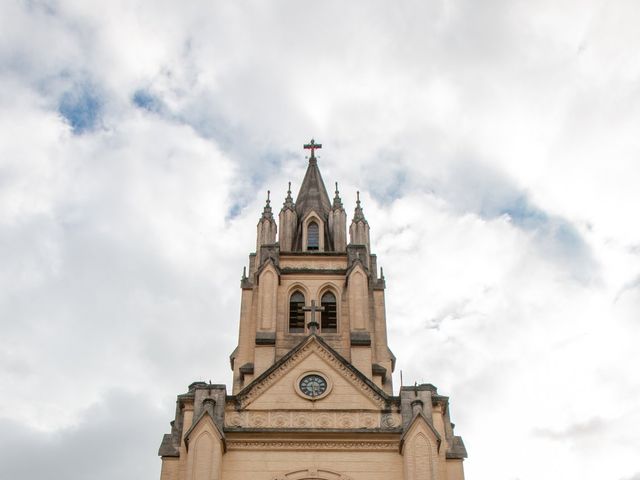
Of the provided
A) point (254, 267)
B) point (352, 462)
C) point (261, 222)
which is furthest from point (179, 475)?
point (261, 222)

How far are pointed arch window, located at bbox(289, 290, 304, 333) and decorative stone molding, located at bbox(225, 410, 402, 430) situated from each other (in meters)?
6.77

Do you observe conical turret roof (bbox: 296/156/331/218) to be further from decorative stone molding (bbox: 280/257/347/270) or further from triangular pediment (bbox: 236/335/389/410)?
triangular pediment (bbox: 236/335/389/410)

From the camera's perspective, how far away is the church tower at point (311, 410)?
26438mm

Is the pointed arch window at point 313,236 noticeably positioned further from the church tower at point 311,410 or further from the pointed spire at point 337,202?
the church tower at point 311,410

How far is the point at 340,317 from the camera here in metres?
34.7

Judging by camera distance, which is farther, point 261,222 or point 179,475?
point 261,222

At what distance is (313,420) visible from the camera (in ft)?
90.8

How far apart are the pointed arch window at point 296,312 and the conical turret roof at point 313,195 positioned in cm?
611

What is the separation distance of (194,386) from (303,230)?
519 inches

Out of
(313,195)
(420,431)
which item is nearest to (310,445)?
(420,431)

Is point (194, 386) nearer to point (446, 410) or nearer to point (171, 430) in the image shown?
point (171, 430)

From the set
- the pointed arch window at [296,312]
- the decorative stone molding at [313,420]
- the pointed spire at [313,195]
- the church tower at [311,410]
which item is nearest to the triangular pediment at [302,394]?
the church tower at [311,410]

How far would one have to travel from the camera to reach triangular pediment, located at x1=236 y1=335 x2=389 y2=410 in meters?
28.3

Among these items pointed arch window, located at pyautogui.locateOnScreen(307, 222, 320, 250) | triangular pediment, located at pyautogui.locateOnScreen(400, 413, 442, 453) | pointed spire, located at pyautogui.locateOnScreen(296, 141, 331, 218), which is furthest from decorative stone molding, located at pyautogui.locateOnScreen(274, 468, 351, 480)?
pointed spire, located at pyautogui.locateOnScreen(296, 141, 331, 218)
